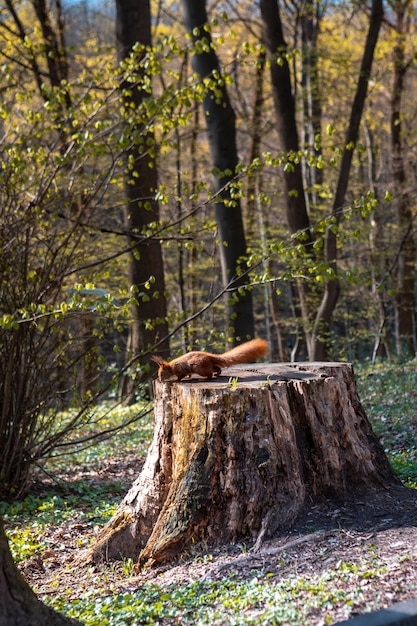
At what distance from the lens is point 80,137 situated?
6.64 metres

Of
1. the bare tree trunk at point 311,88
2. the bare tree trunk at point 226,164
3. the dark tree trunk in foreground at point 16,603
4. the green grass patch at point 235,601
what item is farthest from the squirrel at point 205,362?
the bare tree trunk at point 311,88

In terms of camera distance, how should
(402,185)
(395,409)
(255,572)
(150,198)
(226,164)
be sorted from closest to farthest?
(255,572)
(150,198)
(395,409)
(226,164)
(402,185)

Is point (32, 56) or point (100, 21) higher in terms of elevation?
point (100, 21)

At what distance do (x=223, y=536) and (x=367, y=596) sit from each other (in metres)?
1.28

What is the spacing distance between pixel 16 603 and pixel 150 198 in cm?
461

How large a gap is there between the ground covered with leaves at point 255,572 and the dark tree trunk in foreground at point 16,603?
1.36 ft

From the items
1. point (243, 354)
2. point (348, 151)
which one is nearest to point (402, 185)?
point (348, 151)

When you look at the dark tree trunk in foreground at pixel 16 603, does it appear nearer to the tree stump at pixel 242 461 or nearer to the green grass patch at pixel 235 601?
the green grass patch at pixel 235 601

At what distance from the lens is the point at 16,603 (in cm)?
330

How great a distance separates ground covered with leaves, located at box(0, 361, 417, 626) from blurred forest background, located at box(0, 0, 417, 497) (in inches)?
64.4

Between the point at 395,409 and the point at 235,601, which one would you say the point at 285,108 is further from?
the point at 235,601

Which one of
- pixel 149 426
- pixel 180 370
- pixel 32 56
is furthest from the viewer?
pixel 149 426

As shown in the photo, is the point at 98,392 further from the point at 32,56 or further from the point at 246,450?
the point at 32,56

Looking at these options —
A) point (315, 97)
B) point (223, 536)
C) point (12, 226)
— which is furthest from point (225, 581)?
point (315, 97)
